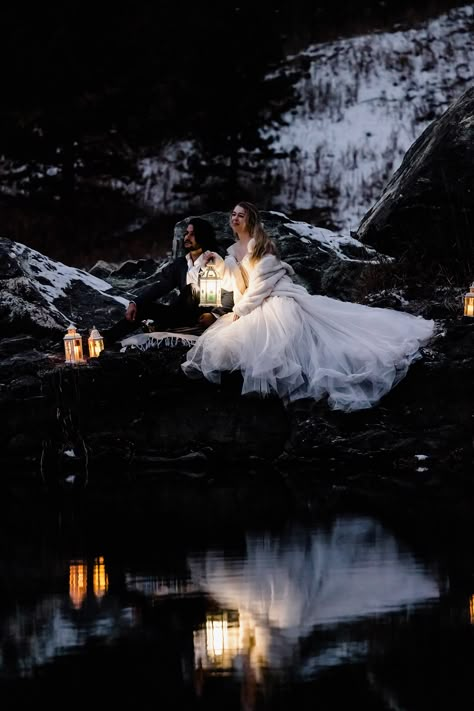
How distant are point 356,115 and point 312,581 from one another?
23.0 metres

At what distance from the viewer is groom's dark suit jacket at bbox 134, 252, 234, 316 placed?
10.5 meters

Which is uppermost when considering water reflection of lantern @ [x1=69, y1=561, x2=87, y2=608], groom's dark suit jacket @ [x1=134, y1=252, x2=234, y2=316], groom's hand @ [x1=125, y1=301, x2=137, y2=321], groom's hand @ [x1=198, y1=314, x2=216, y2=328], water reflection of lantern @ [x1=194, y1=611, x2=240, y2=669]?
groom's dark suit jacket @ [x1=134, y1=252, x2=234, y2=316]

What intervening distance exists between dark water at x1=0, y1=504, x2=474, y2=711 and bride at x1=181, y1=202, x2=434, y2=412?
311cm

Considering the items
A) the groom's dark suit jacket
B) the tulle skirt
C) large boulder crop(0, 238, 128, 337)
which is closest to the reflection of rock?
the tulle skirt

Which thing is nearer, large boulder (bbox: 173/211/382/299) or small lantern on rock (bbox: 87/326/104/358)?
small lantern on rock (bbox: 87/326/104/358)

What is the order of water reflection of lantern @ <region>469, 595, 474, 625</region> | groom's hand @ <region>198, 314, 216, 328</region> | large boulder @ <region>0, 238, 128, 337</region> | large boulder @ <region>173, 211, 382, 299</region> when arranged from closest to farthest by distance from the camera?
water reflection of lantern @ <region>469, 595, 474, 625</region>, groom's hand @ <region>198, 314, 216, 328</region>, large boulder @ <region>0, 238, 128, 337</region>, large boulder @ <region>173, 211, 382, 299</region>

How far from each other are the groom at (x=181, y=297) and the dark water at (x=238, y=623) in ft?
13.8

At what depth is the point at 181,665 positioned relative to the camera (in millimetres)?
4117

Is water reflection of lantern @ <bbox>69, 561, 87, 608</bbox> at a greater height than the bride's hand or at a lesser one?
lesser

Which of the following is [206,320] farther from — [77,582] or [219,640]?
[219,640]

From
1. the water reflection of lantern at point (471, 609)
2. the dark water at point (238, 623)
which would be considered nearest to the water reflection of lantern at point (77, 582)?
the dark water at point (238, 623)

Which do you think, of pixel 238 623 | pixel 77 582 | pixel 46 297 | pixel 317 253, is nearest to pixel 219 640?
pixel 238 623

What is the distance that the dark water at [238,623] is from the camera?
3.83 m

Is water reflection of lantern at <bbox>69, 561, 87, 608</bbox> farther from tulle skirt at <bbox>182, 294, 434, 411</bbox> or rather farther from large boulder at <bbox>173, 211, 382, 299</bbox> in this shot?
large boulder at <bbox>173, 211, 382, 299</bbox>
